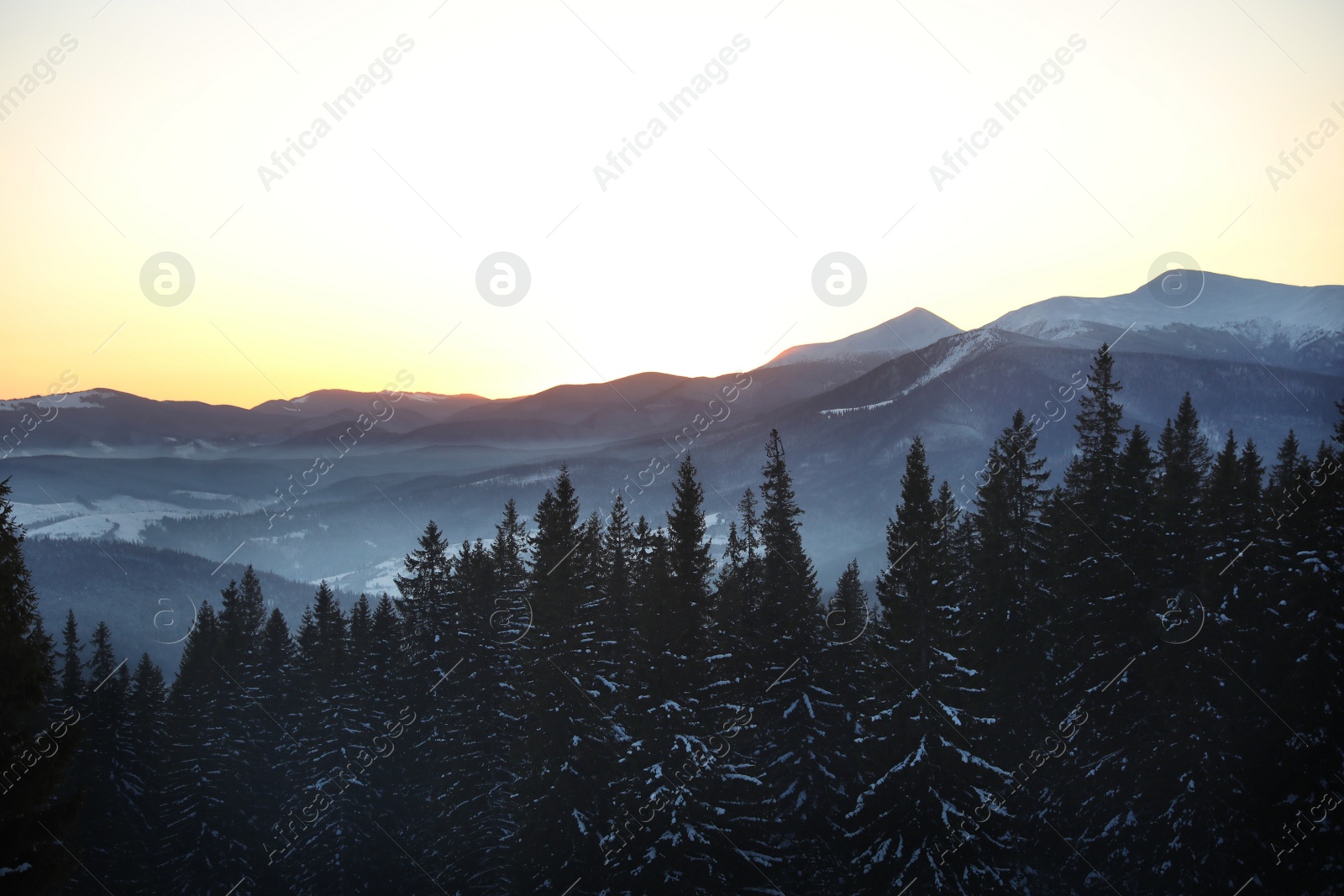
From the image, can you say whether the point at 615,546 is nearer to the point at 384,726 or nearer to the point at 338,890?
the point at 384,726

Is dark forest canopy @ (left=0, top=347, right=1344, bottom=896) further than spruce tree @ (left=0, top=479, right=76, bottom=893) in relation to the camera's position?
Yes

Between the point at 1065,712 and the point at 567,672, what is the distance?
64.0 ft

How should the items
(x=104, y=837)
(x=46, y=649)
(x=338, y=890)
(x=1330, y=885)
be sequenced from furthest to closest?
(x=104, y=837) → (x=338, y=890) → (x=1330, y=885) → (x=46, y=649)

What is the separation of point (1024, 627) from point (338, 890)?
116 ft

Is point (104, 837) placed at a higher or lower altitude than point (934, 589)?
lower

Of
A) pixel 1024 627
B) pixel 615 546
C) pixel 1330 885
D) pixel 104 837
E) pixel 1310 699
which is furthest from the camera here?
pixel 104 837

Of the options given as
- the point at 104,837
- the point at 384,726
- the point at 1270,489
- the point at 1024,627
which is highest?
the point at 1270,489

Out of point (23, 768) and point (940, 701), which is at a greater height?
point (23, 768)

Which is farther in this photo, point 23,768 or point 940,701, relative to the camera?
point 940,701

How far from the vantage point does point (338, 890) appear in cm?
4372

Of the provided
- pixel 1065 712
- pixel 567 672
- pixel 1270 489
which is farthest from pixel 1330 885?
pixel 567 672

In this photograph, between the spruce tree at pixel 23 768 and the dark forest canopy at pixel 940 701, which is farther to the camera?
the dark forest canopy at pixel 940 701

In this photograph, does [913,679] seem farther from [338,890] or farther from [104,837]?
[104,837]

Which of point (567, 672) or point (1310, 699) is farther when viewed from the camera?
point (567, 672)
